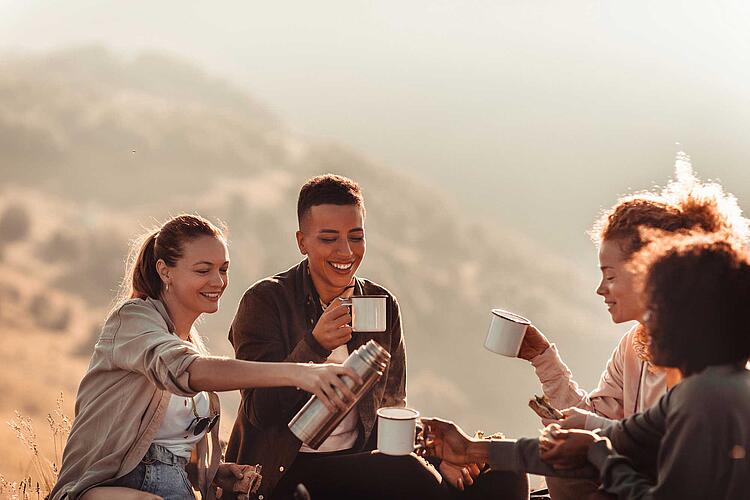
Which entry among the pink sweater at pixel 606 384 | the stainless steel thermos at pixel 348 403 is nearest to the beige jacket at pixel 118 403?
the stainless steel thermos at pixel 348 403

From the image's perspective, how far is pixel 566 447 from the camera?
8.51ft

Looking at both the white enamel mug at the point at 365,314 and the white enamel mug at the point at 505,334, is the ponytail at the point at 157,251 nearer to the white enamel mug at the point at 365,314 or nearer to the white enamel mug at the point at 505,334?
the white enamel mug at the point at 365,314

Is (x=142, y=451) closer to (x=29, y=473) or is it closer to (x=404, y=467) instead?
(x=404, y=467)

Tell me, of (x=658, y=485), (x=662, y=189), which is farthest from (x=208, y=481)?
(x=662, y=189)

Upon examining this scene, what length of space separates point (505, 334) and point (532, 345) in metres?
0.26

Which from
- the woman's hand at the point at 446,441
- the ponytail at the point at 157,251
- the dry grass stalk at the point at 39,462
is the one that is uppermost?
the ponytail at the point at 157,251

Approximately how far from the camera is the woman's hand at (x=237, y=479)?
332 centimetres

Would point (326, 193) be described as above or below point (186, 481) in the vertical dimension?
above

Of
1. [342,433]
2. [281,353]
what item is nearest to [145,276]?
[281,353]

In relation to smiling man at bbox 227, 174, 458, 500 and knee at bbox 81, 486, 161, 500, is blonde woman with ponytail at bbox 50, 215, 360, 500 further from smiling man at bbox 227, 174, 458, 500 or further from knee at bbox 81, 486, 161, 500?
smiling man at bbox 227, 174, 458, 500

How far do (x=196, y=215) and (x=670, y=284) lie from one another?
6.18 ft

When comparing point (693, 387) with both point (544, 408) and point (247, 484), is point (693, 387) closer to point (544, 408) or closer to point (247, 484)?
point (544, 408)

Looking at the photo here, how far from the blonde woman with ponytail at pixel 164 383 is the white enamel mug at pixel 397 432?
0.30 meters

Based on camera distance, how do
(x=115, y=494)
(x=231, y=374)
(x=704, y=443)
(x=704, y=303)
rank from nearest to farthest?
(x=704, y=443)
(x=704, y=303)
(x=231, y=374)
(x=115, y=494)
